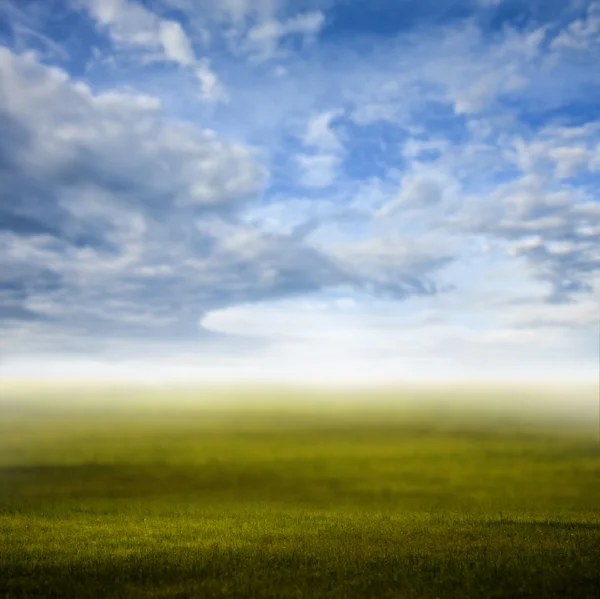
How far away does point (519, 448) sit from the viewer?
67.0 meters

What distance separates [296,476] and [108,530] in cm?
2908

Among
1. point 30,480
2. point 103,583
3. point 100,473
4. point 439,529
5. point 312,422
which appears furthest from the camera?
point 312,422

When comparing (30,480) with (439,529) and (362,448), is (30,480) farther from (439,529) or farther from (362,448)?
(439,529)

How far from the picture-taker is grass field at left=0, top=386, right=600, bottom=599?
22953 mm

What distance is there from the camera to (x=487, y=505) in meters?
45.3

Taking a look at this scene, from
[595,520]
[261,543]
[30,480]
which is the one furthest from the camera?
[30,480]

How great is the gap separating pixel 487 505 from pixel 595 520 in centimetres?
895

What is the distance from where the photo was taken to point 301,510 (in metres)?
42.9

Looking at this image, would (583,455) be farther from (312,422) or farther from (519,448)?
(312,422)

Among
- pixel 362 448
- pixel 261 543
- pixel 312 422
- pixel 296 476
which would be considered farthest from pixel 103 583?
pixel 312 422

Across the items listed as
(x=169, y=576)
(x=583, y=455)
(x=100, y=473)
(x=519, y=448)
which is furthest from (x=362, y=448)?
(x=169, y=576)

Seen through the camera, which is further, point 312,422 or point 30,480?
point 312,422

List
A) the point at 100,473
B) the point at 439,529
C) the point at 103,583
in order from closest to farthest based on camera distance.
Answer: the point at 103,583
the point at 439,529
the point at 100,473

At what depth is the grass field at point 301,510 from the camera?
2295 centimetres
